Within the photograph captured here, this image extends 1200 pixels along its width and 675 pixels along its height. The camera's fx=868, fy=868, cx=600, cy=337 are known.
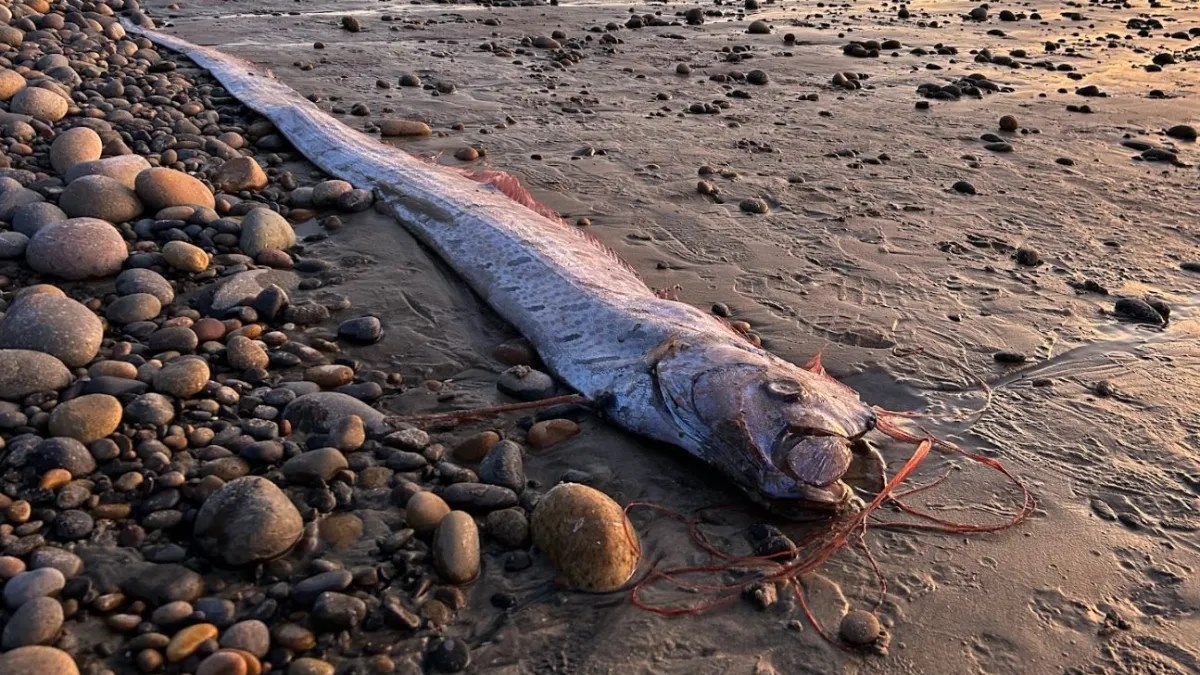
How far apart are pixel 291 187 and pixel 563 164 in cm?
239

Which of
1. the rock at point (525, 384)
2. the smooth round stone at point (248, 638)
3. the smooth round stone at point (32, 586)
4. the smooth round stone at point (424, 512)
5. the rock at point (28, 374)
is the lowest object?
the rock at point (525, 384)

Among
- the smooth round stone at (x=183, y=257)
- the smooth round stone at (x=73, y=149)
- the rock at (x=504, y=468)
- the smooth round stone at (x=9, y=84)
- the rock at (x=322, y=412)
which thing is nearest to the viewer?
the rock at (x=504, y=468)

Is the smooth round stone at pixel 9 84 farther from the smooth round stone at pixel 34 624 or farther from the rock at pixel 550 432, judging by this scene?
the smooth round stone at pixel 34 624

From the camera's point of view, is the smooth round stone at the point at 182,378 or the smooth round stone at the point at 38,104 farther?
the smooth round stone at the point at 38,104

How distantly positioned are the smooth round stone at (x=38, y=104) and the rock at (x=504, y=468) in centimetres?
619

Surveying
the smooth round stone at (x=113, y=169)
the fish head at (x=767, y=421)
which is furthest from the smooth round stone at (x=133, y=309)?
the fish head at (x=767, y=421)

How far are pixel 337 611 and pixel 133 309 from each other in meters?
2.65

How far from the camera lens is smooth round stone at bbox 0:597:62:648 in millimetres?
2621

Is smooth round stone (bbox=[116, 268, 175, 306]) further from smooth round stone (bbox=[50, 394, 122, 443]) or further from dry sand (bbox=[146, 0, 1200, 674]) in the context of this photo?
smooth round stone (bbox=[50, 394, 122, 443])

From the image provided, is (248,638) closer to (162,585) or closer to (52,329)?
(162,585)

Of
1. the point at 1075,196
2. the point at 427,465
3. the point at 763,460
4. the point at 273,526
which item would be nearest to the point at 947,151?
the point at 1075,196

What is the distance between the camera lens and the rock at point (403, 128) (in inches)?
339

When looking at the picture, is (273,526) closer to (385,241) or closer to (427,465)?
(427,465)

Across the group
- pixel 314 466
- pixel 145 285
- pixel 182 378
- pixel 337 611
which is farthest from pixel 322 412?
pixel 145 285
